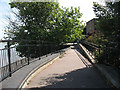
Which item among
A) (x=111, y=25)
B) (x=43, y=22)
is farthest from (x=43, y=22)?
(x=111, y=25)

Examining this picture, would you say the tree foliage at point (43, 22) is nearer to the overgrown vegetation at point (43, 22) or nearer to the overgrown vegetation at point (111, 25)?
the overgrown vegetation at point (43, 22)

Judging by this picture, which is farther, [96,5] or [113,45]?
[96,5]

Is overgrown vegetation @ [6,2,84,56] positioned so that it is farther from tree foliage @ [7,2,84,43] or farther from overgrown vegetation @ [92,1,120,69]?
overgrown vegetation @ [92,1,120,69]

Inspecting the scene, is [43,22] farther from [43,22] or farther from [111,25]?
[111,25]

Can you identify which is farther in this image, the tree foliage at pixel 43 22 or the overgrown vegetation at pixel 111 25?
the tree foliage at pixel 43 22

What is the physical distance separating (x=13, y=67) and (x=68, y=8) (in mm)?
15436

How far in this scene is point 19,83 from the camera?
3.72 m

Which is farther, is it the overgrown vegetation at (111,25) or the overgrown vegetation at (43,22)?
the overgrown vegetation at (43,22)

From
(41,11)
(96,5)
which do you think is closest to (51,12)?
(41,11)

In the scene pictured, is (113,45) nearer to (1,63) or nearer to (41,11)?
(1,63)

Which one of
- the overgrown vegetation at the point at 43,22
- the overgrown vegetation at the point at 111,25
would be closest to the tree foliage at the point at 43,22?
the overgrown vegetation at the point at 43,22

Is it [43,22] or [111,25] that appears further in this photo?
[43,22]

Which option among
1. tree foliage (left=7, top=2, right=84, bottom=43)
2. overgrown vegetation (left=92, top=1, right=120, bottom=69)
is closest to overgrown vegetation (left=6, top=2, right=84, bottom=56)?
tree foliage (left=7, top=2, right=84, bottom=43)

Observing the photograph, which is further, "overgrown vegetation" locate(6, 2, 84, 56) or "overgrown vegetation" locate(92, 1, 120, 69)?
"overgrown vegetation" locate(6, 2, 84, 56)
